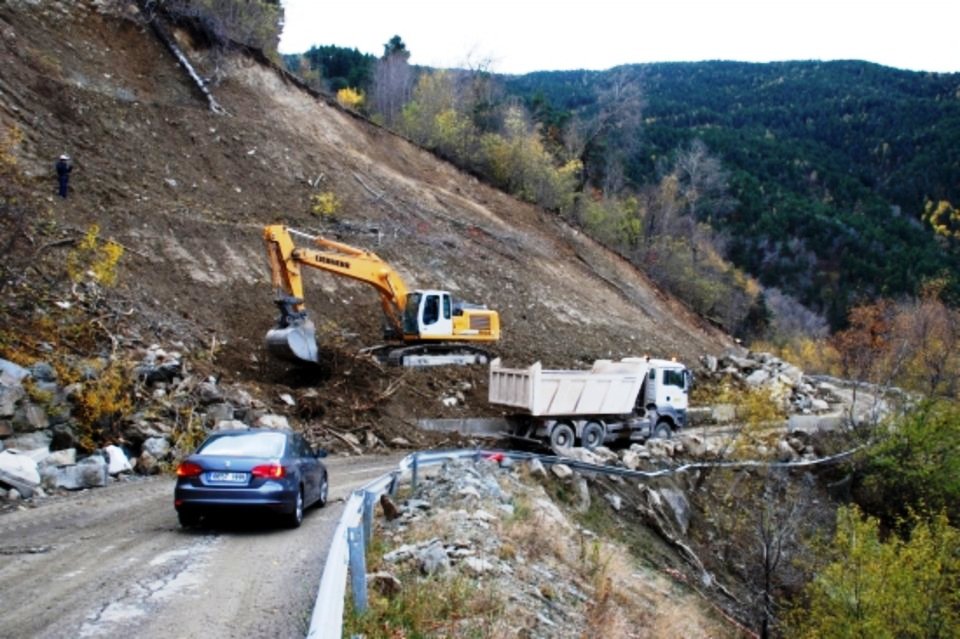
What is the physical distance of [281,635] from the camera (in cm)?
672

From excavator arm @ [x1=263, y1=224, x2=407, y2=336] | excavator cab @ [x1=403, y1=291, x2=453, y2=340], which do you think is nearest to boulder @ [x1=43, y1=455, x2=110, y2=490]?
excavator arm @ [x1=263, y1=224, x2=407, y2=336]

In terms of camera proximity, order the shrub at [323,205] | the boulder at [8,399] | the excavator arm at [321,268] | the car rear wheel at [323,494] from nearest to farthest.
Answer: the car rear wheel at [323,494] < the boulder at [8,399] < the excavator arm at [321,268] < the shrub at [323,205]

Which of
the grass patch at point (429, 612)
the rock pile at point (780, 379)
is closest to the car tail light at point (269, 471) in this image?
the grass patch at point (429, 612)

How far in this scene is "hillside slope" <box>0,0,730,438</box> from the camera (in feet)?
78.8

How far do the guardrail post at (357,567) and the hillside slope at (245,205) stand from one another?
14141 millimetres

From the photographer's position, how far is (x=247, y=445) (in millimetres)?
10727

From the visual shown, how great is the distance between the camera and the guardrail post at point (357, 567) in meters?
6.34

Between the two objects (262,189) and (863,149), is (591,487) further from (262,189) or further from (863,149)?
(863,149)

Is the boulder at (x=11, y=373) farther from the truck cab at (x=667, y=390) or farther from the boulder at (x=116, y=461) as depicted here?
the truck cab at (x=667, y=390)

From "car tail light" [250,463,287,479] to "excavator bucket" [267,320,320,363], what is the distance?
34.1 ft

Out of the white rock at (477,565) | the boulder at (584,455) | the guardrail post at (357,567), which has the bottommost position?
the boulder at (584,455)

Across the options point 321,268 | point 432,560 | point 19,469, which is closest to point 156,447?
point 19,469

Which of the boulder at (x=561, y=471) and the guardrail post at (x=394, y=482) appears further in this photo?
the boulder at (x=561, y=471)

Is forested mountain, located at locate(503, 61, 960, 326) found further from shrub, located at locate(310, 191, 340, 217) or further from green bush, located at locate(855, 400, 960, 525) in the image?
green bush, located at locate(855, 400, 960, 525)
